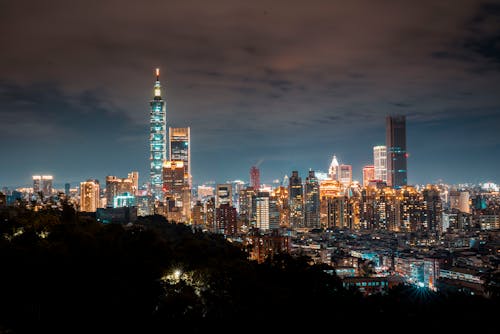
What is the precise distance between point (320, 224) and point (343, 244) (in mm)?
17419

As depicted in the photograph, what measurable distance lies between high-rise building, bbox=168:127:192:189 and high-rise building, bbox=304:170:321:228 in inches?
1012

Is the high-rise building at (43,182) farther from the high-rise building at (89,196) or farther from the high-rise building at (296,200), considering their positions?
the high-rise building at (296,200)

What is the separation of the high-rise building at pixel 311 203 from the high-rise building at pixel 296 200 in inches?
24.4

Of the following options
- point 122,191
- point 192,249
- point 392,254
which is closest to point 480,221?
point 392,254

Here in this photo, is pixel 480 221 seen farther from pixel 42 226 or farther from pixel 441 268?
pixel 42 226

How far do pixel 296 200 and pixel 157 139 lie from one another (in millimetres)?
23497

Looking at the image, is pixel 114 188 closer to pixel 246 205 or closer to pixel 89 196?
pixel 89 196

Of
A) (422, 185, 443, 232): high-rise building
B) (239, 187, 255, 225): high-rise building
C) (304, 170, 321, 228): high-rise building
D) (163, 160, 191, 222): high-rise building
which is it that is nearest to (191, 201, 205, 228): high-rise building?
(239, 187, 255, 225): high-rise building

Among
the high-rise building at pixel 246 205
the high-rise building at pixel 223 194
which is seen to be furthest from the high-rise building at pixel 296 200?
the high-rise building at pixel 223 194

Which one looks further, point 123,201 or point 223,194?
point 223,194

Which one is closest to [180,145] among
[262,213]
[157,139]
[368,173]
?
[157,139]

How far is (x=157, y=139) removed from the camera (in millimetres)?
72875

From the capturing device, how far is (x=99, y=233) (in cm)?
1206

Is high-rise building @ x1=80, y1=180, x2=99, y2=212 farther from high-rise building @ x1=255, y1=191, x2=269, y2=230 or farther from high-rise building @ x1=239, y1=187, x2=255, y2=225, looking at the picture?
high-rise building @ x1=255, y1=191, x2=269, y2=230
